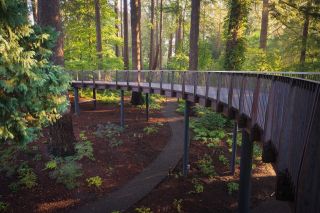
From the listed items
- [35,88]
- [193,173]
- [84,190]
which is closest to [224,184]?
[193,173]

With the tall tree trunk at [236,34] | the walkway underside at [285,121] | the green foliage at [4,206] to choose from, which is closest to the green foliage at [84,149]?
the green foliage at [4,206]

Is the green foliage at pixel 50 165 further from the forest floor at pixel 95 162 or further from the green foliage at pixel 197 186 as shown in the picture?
the green foliage at pixel 197 186

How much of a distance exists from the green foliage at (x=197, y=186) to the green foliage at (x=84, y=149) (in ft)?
15.8

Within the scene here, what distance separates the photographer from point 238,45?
56.6ft

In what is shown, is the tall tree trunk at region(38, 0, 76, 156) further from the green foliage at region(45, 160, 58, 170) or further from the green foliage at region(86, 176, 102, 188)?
the green foliage at region(86, 176, 102, 188)

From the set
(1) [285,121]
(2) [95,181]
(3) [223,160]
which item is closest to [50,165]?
(2) [95,181]

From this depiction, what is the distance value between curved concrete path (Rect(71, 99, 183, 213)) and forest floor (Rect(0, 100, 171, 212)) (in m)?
0.32

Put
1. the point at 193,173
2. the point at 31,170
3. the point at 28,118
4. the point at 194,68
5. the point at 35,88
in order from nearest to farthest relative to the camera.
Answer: the point at 35,88
the point at 28,118
the point at 31,170
the point at 193,173
the point at 194,68

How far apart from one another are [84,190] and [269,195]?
7.78 m

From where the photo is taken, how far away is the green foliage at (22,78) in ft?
20.4

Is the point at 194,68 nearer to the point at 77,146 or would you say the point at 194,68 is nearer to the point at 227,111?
the point at 77,146

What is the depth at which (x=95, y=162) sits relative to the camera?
1284cm

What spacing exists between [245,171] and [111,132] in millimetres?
9807

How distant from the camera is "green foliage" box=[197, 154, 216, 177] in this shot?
42.6 feet
